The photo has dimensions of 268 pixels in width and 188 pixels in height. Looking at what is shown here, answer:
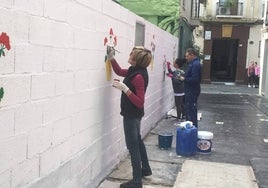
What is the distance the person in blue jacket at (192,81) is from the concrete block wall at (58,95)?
251 centimetres

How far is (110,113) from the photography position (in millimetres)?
5773

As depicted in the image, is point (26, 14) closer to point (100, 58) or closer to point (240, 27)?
point (100, 58)

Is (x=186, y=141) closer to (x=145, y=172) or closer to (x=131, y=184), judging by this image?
(x=145, y=172)

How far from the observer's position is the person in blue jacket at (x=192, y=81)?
336 inches

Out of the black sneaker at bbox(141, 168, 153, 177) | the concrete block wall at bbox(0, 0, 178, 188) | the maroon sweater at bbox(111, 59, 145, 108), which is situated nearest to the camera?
the concrete block wall at bbox(0, 0, 178, 188)

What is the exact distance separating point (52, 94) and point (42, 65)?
0.34m

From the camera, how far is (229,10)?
3189 centimetres

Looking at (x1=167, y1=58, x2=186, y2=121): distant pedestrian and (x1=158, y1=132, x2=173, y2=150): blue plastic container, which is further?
(x1=167, y1=58, x2=186, y2=121): distant pedestrian

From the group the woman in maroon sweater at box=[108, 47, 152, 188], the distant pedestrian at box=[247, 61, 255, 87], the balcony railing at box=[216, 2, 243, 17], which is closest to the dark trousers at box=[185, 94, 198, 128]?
the woman in maroon sweater at box=[108, 47, 152, 188]

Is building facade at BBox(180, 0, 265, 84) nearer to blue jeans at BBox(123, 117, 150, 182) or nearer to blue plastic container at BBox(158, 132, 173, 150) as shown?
blue plastic container at BBox(158, 132, 173, 150)

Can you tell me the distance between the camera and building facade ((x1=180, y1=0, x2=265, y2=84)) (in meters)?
30.6

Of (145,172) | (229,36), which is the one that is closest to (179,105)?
(145,172)

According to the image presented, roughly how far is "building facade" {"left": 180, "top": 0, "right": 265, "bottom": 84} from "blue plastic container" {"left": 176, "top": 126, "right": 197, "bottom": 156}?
23.2 metres

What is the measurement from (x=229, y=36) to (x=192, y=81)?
23.6 meters
